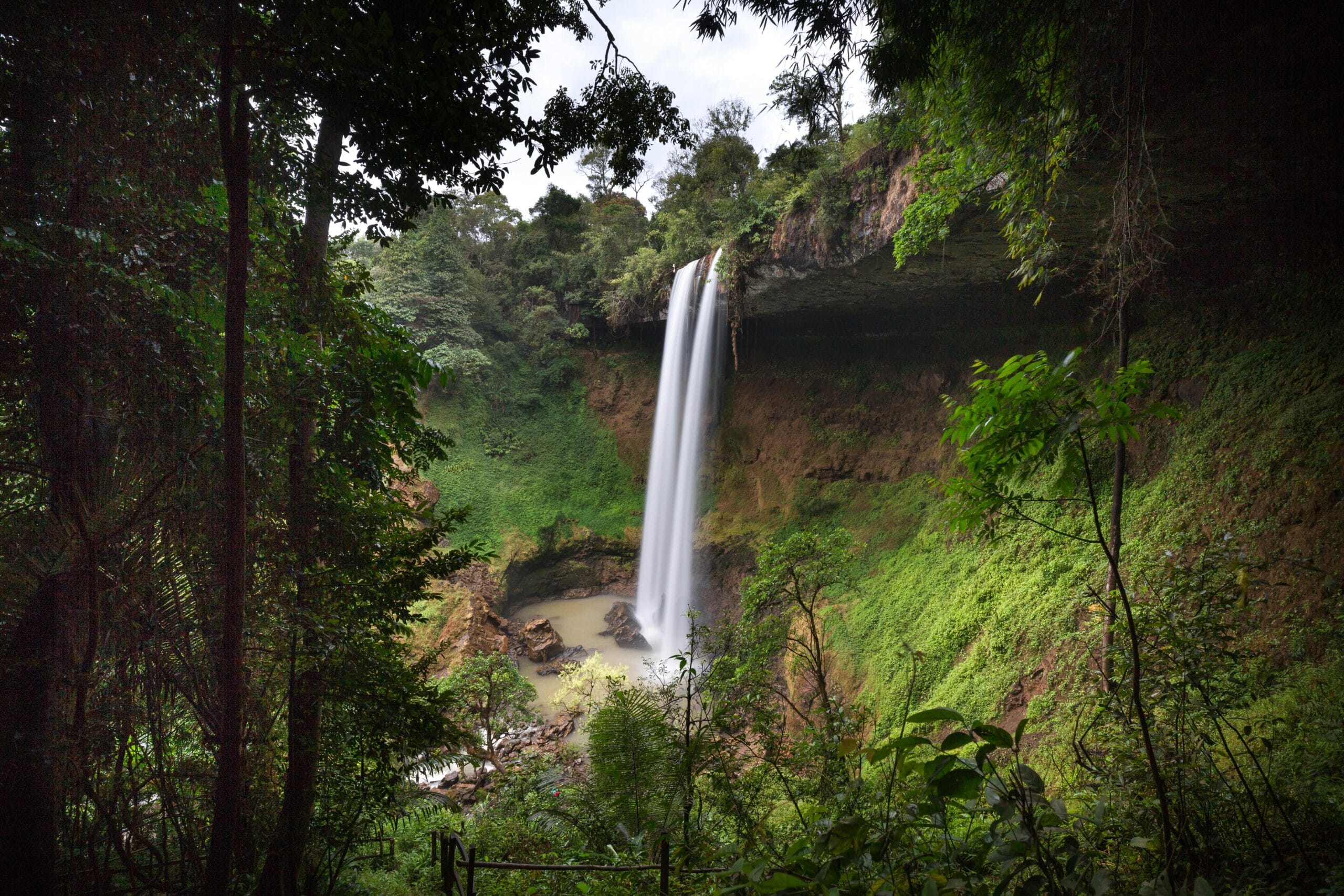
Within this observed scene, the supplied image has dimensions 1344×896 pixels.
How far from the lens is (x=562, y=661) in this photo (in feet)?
48.3

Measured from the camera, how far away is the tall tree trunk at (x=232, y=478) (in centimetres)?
233

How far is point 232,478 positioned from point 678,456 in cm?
1566

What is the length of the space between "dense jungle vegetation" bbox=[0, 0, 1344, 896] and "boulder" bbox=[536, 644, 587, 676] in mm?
6688

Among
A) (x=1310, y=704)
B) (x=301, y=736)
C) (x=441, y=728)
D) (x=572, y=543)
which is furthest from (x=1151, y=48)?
(x=572, y=543)

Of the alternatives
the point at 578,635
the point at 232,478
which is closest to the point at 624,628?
the point at 578,635

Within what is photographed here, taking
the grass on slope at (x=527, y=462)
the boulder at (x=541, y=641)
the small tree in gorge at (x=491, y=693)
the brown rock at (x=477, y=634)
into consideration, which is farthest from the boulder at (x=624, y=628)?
the small tree in gorge at (x=491, y=693)

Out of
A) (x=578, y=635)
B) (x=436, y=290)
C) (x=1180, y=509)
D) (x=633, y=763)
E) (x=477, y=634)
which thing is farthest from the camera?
(x=436, y=290)

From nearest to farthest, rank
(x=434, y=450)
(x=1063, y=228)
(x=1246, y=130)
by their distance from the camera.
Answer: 1. (x=434, y=450)
2. (x=1246, y=130)
3. (x=1063, y=228)

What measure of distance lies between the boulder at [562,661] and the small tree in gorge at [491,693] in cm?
279

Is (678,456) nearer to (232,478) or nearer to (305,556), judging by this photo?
(305,556)

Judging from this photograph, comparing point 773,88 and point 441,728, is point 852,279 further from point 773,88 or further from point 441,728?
point 441,728

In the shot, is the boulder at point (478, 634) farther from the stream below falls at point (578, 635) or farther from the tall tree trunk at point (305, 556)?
the tall tree trunk at point (305, 556)

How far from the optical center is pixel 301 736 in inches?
116

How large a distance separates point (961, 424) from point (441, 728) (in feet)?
10.1
